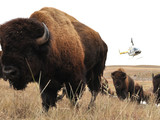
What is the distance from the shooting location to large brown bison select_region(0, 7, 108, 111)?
287 centimetres

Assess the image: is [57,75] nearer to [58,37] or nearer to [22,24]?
[58,37]

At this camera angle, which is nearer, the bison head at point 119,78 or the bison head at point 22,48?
the bison head at point 22,48

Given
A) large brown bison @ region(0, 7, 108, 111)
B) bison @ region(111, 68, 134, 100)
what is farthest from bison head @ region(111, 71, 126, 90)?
large brown bison @ region(0, 7, 108, 111)

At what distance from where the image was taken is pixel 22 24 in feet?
10.4

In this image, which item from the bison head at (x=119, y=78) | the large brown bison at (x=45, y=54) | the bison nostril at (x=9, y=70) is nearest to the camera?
the bison nostril at (x=9, y=70)

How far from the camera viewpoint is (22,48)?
2.95m

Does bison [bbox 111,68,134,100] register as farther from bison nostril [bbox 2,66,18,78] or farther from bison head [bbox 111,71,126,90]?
bison nostril [bbox 2,66,18,78]

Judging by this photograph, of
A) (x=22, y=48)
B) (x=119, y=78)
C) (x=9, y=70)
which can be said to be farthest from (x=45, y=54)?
(x=119, y=78)

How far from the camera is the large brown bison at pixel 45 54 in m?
2.87

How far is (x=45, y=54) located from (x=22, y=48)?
48 cm

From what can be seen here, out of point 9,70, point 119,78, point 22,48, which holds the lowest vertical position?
point 119,78

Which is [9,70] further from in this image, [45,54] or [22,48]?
[45,54]

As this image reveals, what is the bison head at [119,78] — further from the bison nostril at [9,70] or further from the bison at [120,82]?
the bison nostril at [9,70]

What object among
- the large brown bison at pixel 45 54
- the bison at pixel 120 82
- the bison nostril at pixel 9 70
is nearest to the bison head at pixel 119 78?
the bison at pixel 120 82
